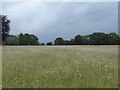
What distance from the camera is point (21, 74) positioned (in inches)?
395

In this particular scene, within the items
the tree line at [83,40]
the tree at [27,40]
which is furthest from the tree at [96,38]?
the tree at [27,40]

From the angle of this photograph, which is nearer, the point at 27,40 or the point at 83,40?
the point at 83,40

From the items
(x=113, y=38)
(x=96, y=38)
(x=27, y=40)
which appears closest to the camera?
(x=113, y=38)

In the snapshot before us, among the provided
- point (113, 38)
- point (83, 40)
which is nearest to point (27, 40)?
point (83, 40)

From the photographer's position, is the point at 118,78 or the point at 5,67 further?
the point at 5,67

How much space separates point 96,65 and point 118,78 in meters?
2.06

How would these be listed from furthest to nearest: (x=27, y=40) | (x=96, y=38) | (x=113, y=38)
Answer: (x=27, y=40), (x=96, y=38), (x=113, y=38)

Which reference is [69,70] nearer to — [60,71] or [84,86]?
[60,71]

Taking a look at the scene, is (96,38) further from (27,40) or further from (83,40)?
(27,40)

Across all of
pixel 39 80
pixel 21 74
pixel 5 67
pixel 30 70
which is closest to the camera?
pixel 39 80

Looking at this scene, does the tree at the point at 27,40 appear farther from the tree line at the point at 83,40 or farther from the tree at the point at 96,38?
the tree at the point at 96,38

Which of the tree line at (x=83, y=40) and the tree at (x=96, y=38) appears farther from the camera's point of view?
the tree at (x=96, y=38)

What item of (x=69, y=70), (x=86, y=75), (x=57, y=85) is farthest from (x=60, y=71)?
(x=57, y=85)

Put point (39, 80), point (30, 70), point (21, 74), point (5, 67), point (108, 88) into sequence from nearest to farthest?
1. point (108, 88)
2. point (39, 80)
3. point (21, 74)
4. point (30, 70)
5. point (5, 67)
